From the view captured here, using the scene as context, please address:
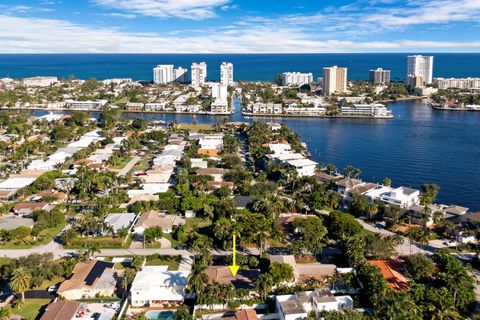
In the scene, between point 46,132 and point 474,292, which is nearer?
point 474,292

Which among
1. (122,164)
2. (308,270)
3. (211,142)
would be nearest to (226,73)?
(211,142)

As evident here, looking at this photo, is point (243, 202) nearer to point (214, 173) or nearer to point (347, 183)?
point (214, 173)

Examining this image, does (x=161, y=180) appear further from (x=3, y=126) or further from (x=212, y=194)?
(x=3, y=126)

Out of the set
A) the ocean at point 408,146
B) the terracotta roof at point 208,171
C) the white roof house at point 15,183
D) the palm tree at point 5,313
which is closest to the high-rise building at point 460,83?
the ocean at point 408,146

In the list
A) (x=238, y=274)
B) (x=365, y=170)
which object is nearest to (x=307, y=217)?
(x=238, y=274)

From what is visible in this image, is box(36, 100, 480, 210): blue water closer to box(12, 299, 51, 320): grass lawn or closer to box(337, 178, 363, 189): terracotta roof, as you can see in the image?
box(337, 178, 363, 189): terracotta roof

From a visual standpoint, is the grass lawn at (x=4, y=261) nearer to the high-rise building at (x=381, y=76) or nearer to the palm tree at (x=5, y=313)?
the palm tree at (x=5, y=313)

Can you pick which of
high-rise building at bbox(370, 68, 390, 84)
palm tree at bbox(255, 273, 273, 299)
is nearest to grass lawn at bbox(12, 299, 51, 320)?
palm tree at bbox(255, 273, 273, 299)
